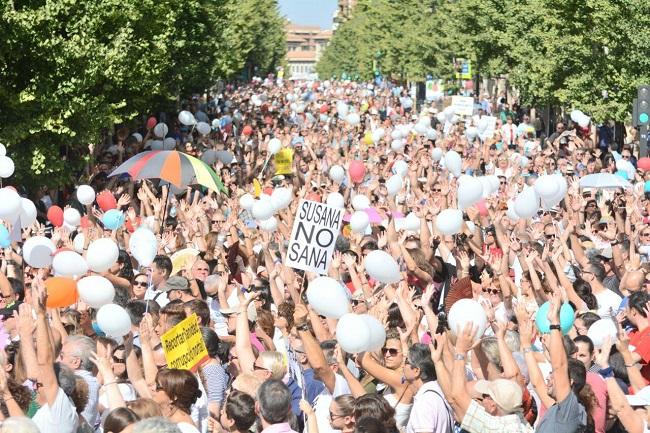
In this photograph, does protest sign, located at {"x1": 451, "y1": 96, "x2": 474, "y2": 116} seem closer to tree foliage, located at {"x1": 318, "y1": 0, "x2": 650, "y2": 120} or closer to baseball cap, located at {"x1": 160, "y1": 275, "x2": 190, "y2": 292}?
tree foliage, located at {"x1": 318, "y1": 0, "x2": 650, "y2": 120}

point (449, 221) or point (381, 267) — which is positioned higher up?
point (381, 267)

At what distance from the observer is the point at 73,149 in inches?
965

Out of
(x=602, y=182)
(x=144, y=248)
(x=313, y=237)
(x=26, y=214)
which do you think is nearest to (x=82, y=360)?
(x=313, y=237)

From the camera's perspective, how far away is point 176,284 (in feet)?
35.0

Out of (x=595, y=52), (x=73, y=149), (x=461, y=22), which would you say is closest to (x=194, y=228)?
(x=73, y=149)

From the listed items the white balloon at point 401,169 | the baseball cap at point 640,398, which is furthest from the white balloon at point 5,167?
the baseball cap at point 640,398

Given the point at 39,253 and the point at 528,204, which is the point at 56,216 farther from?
the point at 528,204

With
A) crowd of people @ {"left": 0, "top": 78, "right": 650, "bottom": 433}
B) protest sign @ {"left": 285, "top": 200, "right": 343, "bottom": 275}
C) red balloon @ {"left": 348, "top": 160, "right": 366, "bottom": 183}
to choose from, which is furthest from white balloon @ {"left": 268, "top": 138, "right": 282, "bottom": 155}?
protest sign @ {"left": 285, "top": 200, "right": 343, "bottom": 275}

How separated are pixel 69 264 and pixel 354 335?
145 inches

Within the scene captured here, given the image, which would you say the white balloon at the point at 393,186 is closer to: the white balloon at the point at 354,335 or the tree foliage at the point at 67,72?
the tree foliage at the point at 67,72

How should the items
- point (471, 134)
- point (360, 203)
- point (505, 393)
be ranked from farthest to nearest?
point (471, 134), point (360, 203), point (505, 393)

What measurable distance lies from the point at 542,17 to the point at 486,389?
2815 cm

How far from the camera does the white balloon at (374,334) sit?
786cm

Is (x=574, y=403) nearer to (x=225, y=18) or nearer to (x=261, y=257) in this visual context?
(x=261, y=257)
